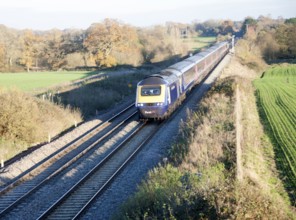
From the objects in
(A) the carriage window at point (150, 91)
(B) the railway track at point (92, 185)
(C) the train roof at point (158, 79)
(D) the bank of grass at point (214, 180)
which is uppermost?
(C) the train roof at point (158, 79)

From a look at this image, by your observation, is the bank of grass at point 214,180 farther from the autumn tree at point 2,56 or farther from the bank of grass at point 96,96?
the autumn tree at point 2,56

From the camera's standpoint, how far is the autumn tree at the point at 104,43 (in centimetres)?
7331

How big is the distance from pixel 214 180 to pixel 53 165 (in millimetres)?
8224

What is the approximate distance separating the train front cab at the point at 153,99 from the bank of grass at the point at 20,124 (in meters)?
5.19

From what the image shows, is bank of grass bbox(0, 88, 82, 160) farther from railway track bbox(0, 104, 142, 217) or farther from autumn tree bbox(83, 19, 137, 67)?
autumn tree bbox(83, 19, 137, 67)

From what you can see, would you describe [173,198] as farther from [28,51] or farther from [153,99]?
[28,51]

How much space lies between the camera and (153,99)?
71.6ft

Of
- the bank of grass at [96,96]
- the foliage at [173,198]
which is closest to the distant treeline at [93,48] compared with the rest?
the bank of grass at [96,96]

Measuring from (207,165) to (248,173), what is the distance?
1.29 meters

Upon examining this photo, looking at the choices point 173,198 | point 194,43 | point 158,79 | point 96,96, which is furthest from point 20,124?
point 194,43

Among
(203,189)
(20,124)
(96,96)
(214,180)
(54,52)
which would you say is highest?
(54,52)

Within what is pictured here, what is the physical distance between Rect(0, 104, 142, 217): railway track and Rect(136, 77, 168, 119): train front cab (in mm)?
1945

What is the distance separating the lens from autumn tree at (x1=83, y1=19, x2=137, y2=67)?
241ft

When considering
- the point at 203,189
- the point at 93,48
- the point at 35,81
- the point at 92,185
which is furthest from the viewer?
the point at 93,48
